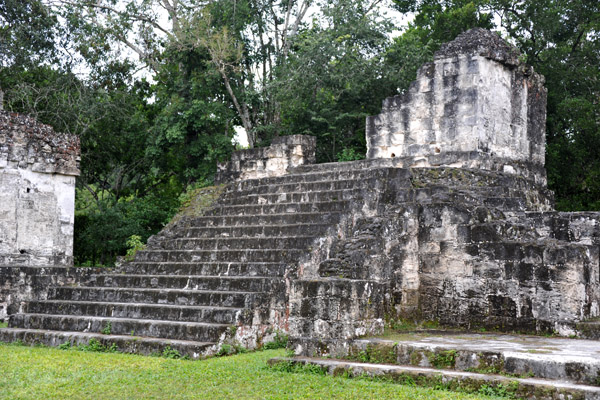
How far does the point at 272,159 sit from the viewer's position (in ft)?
54.9

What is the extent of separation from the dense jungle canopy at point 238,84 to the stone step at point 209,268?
6152mm

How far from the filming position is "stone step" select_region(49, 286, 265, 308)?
9.98 meters

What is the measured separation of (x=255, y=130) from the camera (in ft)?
68.8

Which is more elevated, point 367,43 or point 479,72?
point 367,43

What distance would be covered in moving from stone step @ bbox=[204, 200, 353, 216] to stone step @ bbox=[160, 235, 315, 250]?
1.18m

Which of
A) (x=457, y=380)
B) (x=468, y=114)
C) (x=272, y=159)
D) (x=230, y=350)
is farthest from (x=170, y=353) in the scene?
(x=272, y=159)

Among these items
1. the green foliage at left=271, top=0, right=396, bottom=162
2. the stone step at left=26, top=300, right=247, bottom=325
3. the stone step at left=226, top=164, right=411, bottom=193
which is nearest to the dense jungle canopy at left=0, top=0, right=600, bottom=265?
the green foliage at left=271, top=0, right=396, bottom=162

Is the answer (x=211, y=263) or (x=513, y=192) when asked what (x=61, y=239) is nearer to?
(x=211, y=263)

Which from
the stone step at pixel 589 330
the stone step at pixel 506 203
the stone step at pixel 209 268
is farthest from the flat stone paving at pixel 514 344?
the stone step at pixel 506 203

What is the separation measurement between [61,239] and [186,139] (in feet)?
21.2

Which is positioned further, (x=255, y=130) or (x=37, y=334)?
(x=255, y=130)

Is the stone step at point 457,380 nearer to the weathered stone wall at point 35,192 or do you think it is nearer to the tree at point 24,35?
the weathered stone wall at point 35,192

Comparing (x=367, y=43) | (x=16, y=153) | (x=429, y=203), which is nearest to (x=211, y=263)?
(x=429, y=203)

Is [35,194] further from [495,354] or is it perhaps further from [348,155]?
[495,354]
